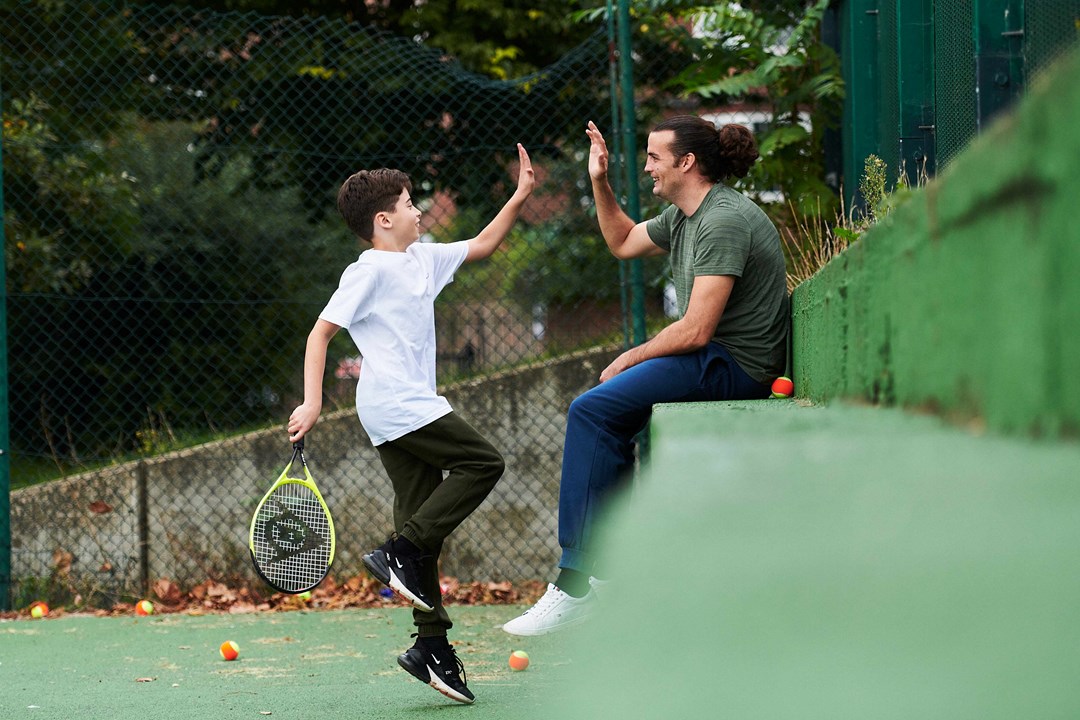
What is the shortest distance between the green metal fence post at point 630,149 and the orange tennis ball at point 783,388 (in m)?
2.31

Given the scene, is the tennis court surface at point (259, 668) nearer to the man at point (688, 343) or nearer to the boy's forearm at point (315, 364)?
the man at point (688, 343)

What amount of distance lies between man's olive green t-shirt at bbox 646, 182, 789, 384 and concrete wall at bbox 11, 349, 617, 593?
2476mm

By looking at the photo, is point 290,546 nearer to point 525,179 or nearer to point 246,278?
point 525,179

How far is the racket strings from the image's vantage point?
182 inches

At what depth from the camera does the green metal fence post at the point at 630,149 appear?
6.55 metres

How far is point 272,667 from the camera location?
197 inches

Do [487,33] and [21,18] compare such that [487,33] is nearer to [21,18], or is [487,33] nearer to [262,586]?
[21,18]

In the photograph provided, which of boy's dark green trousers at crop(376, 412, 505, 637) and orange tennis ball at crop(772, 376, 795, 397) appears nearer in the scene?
orange tennis ball at crop(772, 376, 795, 397)

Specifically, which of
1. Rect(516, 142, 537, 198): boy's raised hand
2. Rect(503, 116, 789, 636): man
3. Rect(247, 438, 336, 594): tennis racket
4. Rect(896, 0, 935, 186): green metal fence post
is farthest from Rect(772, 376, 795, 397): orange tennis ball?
Rect(247, 438, 336, 594): tennis racket

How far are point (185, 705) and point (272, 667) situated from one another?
26.8 inches

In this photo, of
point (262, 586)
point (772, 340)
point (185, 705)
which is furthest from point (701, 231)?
point (262, 586)

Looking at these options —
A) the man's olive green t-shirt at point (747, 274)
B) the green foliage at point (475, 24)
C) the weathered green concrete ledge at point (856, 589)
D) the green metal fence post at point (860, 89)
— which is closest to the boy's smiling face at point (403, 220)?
the man's olive green t-shirt at point (747, 274)

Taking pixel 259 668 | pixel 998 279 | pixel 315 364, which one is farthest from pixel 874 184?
pixel 998 279

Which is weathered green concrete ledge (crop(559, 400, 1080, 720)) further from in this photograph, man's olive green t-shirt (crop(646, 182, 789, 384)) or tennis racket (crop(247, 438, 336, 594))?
tennis racket (crop(247, 438, 336, 594))
